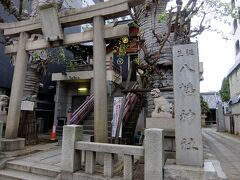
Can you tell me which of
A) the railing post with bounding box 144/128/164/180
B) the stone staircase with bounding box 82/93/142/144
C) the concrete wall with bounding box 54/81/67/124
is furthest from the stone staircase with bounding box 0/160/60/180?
the concrete wall with bounding box 54/81/67/124

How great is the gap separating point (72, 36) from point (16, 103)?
3385 mm

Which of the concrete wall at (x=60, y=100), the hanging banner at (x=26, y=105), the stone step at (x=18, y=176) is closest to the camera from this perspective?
the stone step at (x=18, y=176)

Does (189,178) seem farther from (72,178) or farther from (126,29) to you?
(126,29)

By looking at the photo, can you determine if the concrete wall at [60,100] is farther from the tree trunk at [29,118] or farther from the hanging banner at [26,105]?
the hanging banner at [26,105]

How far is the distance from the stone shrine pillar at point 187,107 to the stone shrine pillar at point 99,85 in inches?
97.9

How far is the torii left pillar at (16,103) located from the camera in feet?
25.2

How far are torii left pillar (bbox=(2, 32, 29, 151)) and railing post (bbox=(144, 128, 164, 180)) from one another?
5.62 m

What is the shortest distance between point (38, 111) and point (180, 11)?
12.4 m

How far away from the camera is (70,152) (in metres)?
5.20

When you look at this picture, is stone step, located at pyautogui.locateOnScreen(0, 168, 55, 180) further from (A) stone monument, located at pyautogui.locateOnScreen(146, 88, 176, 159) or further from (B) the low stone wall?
(A) stone monument, located at pyautogui.locateOnScreen(146, 88, 176, 159)

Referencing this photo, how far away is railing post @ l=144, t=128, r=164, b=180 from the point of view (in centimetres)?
418

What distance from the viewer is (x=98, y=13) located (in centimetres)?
693

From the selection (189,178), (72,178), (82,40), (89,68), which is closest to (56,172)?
(72,178)

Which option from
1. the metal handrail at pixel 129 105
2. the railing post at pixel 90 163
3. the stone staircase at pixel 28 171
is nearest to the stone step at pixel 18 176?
the stone staircase at pixel 28 171
